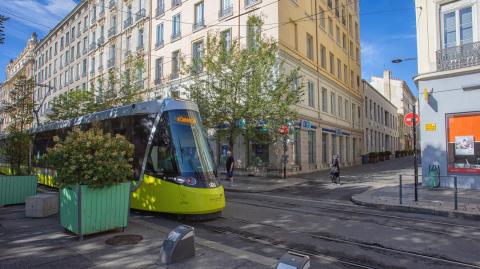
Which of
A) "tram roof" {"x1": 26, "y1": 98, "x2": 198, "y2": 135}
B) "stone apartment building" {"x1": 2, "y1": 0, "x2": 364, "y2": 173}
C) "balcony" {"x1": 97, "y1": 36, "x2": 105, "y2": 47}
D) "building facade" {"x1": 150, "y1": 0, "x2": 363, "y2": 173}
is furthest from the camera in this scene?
"balcony" {"x1": 97, "y1": 36, "x2": 105, "y2": 47}

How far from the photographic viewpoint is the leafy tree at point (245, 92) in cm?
1730

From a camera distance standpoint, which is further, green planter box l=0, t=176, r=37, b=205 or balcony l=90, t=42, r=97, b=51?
balcony l=90, t=42, r=97, b=51

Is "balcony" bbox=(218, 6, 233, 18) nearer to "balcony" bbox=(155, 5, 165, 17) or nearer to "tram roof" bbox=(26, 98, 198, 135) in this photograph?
"balcony" bbox=(155, 5, 165, 17)

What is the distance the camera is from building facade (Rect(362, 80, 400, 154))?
42969mm

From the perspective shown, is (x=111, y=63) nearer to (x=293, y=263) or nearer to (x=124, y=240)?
(x=124, y=240)

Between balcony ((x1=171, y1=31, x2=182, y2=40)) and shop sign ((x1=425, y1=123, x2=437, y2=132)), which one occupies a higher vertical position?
balcony ((x1=171, y1=31, x2=182, y2=40))

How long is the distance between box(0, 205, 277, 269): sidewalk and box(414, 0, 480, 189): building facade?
12470 millimetres

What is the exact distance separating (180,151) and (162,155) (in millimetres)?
485

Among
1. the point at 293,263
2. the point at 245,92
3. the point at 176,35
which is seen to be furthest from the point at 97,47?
the point at 293,263

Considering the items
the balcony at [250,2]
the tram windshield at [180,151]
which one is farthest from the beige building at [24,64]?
the tram windshield at [180,151]

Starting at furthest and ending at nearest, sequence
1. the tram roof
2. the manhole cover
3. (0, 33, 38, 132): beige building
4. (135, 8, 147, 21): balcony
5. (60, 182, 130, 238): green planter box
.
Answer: (0, 33, 38, 132): beige building → (135, 8, 147, 21): balcony → the tram roof → (60, 182, 130, 238): green planter box → the manhole cover

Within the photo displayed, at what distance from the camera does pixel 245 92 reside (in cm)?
1747

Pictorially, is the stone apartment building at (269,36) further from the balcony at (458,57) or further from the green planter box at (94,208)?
the green planter box at (94,208)

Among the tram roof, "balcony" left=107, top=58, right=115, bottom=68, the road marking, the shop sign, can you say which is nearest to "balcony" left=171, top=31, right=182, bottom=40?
"balcony" left=107, top=58, right=115, bottom=68
